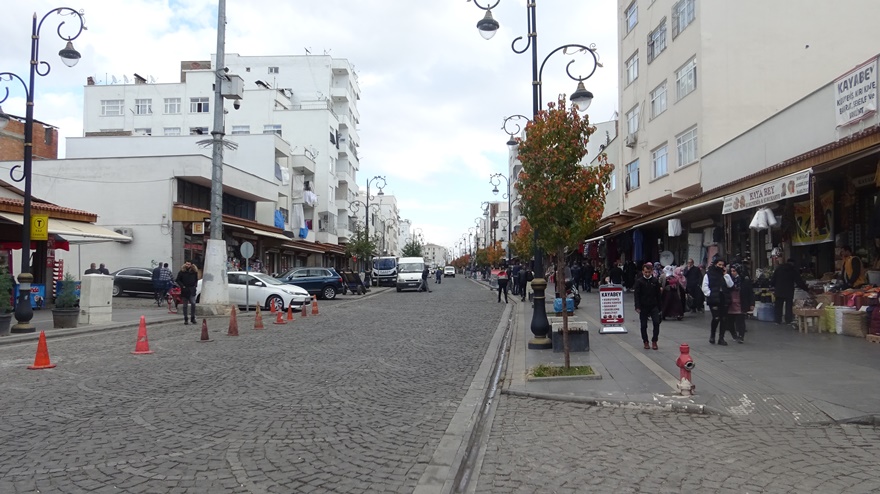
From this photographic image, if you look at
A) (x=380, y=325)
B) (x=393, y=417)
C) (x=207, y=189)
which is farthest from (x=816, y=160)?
(x=207, y=189)

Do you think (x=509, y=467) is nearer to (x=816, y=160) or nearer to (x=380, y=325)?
(x=816, y=160)

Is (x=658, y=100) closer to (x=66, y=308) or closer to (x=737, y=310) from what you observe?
(x=737, y=310)

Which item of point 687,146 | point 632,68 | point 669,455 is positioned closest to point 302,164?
point 632,68

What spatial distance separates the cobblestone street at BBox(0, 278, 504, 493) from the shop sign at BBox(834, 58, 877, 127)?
28.1 ft

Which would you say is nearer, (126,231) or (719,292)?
(719,292)

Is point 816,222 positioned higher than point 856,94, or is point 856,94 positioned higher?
point 856,94

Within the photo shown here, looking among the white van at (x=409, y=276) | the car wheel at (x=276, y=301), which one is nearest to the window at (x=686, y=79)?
the car wheel at (x=276, y=301)

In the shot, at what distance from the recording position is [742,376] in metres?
8.71

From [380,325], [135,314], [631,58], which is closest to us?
[380,325]

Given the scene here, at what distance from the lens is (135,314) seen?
21.3 meters

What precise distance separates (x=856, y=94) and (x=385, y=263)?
37448 millimetres

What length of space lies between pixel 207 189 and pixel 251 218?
20.0ft

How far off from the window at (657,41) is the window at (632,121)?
275 centimetres

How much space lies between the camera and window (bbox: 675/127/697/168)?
22898mm
